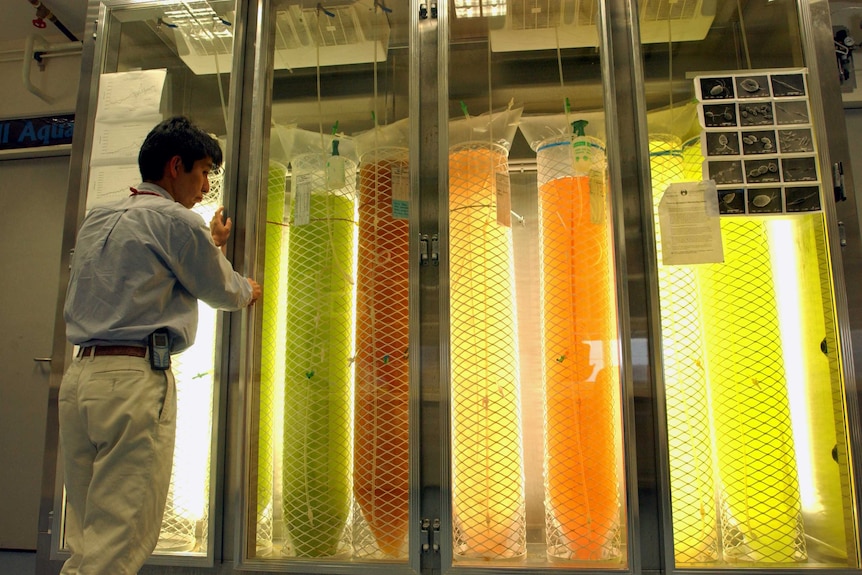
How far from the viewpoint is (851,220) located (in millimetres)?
1512

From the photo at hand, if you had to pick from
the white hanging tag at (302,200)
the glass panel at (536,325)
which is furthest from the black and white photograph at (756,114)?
the white hanging tag at (302,200)

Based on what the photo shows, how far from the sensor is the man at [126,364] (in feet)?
3.92

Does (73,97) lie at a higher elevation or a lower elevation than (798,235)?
higher

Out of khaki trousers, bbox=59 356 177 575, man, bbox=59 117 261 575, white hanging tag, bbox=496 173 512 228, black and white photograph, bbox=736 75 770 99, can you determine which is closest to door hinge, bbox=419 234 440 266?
white hanging tag, bbox=496 173 512 228

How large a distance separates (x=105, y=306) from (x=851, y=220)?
187 cm

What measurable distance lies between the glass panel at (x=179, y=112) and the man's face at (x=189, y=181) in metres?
0.25

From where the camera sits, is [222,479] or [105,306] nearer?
[105,306]

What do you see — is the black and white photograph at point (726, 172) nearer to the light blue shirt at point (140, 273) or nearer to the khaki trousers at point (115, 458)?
the light blue shirt at point (140, 273)

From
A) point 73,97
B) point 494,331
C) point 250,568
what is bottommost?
point 250,568

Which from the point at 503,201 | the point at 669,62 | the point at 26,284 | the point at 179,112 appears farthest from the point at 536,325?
the point at 26,284

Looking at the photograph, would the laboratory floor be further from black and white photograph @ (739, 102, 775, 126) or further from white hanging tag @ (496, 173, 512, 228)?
black and white photograph @ (739, 102, 775, 126)

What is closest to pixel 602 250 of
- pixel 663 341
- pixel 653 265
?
pixel 653 265

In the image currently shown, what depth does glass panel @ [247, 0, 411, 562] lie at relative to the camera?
5.17 feet

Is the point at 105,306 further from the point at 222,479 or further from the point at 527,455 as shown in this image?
the point at 527,455
